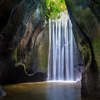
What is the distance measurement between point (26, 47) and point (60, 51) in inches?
187

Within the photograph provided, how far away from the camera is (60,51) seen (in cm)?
1419

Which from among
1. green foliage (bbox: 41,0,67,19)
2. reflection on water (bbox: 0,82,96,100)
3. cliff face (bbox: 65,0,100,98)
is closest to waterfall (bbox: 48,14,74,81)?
green foliage (bbox: 41,0,67,19)

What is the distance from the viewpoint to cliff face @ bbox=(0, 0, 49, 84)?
586 centimetres

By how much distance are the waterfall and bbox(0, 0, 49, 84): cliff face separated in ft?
3.68

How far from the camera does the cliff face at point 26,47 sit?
19.2 feet

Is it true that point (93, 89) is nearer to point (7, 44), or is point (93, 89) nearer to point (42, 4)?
point (7, 44)

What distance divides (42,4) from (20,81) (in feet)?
22.4

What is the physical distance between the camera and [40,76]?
1181 centimetres

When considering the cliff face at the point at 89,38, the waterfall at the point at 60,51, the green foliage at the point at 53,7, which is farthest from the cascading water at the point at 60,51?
the cliff face at the point at 89,38

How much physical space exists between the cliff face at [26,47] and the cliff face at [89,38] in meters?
2.87

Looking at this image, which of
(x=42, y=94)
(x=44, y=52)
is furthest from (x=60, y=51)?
(x=42, y=94)

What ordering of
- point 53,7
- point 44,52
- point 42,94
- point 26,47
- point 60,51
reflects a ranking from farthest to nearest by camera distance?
1. point 60,51
2. point 44,52
3. point 53,7
4. point 26,47
5. point 42,94

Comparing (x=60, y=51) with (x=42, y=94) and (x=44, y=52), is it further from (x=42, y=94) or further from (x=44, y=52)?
(x=42, y=94)

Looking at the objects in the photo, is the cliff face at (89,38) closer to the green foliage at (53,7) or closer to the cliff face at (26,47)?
the cliff face at (26,47)
